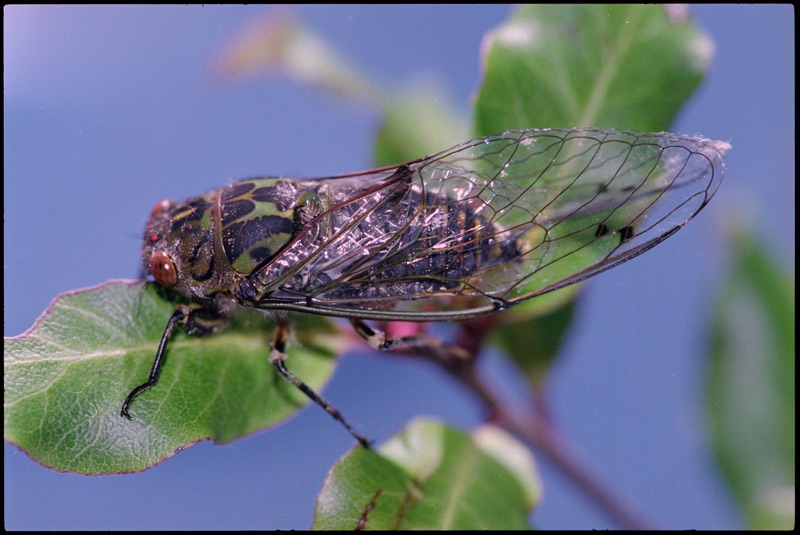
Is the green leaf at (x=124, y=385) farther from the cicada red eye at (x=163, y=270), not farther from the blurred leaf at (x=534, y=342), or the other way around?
the blurred leaf at (x=534, y=342)

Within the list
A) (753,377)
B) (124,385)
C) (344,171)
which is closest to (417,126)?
Result: (344,171)

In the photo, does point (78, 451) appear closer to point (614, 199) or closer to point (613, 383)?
point (614, 199)

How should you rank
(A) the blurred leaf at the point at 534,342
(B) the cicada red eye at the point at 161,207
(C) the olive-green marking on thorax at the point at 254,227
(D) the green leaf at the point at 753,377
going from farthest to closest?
(D) the green leaf at the point at 753,377 < (A) the blurred leaf at the point at 534,342 < (B) the cicada red eye at the point at 161,207 < (C) the olive-green marking on thorax at the point at 254,227

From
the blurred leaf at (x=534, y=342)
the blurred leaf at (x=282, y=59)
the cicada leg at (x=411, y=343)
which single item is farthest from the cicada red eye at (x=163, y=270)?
the blurred leaf at (x=282, y=59)

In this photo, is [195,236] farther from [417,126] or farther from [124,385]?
[417,126]

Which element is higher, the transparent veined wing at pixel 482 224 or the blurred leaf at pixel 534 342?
the transparent veined wing at pixel 482 224

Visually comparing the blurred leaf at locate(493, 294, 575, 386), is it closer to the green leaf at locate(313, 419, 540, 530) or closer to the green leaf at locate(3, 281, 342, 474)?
the green leaf at locate(313, 419, 540, 530)

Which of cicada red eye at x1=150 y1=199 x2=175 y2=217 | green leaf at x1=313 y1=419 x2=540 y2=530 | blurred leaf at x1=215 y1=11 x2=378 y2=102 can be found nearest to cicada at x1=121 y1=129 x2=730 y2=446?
cicada red eye at x1=150 y1=199 x2=175 y2=217
